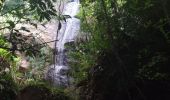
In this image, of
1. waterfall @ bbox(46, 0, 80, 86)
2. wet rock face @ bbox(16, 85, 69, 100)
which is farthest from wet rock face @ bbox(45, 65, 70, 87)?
wet rock face @ bbox(16, 85, 69, 100)

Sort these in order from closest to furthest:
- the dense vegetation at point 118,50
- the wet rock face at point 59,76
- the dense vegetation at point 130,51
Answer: the dense vegetation at point 118,50 < the dense vegetation at point 130,51 < the wet rock face at point 59,76

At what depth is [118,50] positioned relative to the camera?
4664 mm

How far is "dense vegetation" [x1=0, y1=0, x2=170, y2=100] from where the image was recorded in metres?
4.07

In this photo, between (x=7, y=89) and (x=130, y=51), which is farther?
(x=7, y=89)

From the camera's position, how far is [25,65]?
9047 millimetres

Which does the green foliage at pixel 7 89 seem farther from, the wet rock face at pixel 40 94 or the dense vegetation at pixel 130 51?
the dense vegetation at pixel 130 51

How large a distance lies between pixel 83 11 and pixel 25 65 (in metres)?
4.22

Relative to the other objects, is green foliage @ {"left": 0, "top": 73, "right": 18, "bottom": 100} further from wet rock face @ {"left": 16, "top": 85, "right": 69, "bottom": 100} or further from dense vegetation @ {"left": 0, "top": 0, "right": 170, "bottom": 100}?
wet rock face @ {"left": 16, "top": 85, "right": 69, "bottom": 100}

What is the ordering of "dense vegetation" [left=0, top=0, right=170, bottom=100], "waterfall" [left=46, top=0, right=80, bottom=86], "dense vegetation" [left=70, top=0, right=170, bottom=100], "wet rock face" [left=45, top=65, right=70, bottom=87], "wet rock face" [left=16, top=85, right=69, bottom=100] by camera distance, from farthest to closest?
"waterfall" [left=46, top=0, right=80, bottom=86], "wet rock face" [left=45, top=65, right=70, bottom=87], "wet rock face" [left=16, top=85, right=69, bottom=100], "dense vegetation" [left=70, top=0, right=170, bottom=100], "dense vegetation" [left=0, top=0, right=170, bottom=100]

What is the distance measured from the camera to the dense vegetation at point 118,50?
4066 mm

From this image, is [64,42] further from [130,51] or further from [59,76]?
[130,51]

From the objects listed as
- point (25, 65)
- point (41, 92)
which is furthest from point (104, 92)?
point (25, 65)

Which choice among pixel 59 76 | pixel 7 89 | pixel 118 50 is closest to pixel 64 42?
pixel 59 76

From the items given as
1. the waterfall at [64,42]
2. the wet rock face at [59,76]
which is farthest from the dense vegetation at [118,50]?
the waterfall at [64,42]
